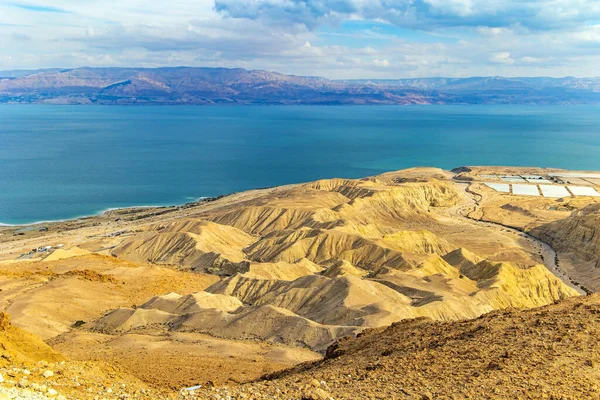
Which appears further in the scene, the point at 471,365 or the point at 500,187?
the point at 500,187

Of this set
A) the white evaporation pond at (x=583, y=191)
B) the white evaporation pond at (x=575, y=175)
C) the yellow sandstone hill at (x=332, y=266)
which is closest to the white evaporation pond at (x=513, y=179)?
the white evaporation pond at (x=575, y=175)

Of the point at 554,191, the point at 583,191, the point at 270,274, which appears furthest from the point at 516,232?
the point at 270,274

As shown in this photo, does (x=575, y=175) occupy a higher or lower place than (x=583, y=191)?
higher

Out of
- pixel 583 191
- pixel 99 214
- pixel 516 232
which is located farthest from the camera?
pixel 583 191

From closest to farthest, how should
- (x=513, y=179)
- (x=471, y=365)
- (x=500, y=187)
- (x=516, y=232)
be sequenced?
(x=471, y=365) → (x=516, y=232) → (x=500, y=187) → (x=513, y=179)

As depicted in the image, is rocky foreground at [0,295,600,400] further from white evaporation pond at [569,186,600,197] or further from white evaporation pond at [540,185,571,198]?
white evaporation pond at [569,186,600,197]

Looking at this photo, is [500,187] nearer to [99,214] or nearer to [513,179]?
[513,179]

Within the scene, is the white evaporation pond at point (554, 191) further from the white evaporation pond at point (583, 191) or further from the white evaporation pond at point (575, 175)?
the white evaporation pond at point (575, 175)
